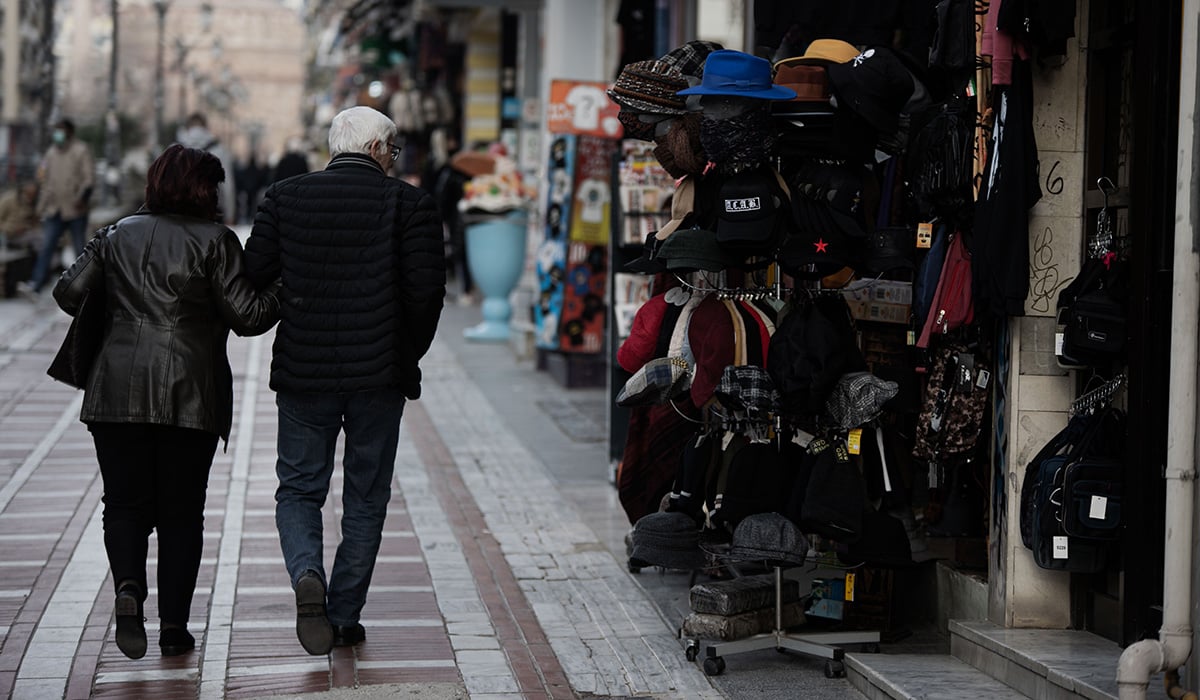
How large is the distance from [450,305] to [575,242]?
8606mm

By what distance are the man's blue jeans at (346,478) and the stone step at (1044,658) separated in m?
2.26

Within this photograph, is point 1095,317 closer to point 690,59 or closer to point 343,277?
point 690,59

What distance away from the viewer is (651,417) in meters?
7.79

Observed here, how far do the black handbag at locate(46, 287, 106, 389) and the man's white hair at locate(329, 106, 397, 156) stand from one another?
1.04 m

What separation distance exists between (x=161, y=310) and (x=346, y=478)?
973 millimetres

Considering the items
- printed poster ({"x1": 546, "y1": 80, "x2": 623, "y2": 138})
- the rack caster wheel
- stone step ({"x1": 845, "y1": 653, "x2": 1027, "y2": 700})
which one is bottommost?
the rack caster wheel

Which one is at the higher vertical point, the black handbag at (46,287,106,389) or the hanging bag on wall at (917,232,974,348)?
the hanging bag on wall at (917,232,974,348)

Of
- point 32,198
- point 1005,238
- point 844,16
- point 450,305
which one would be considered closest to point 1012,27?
point 1005,238

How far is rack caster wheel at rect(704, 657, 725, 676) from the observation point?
6418mm

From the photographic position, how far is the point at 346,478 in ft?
22.0

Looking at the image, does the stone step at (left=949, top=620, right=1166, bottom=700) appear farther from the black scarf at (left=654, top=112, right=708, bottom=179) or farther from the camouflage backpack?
the black scarf at (left=654, top=112, right=708, bottom=179)

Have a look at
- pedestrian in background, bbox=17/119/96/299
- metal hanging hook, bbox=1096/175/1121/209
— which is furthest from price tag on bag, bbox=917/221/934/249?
pedestrian in background, bbox=17/119/96/299

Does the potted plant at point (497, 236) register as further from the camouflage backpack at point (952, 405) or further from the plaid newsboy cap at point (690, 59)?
the camouflage backpack at point (952, 405)

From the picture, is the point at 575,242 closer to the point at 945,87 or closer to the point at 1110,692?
the point at 945,87
